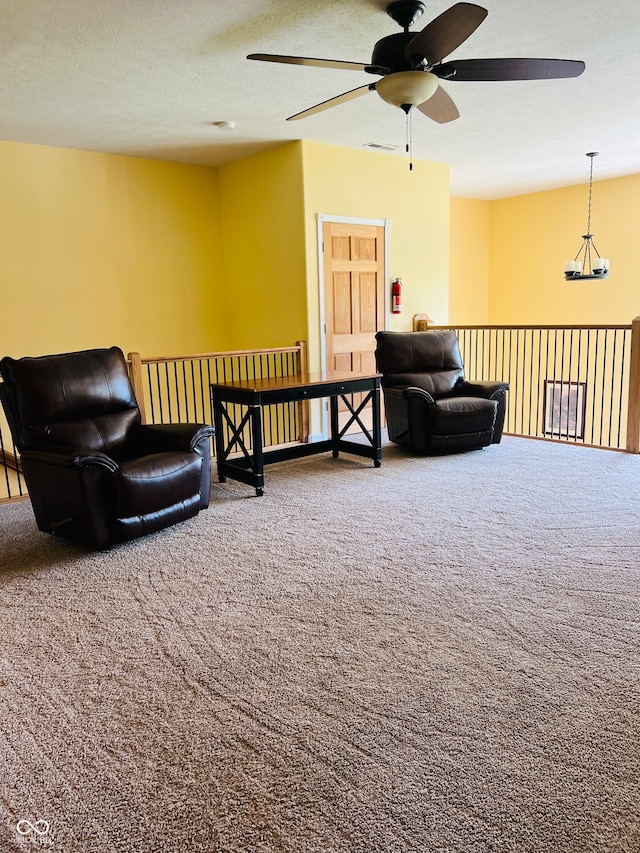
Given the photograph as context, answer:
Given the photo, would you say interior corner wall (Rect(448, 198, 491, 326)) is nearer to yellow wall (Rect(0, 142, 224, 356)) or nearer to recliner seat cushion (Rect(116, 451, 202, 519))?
yellow wall (Rect(0, 142, 224, 356))

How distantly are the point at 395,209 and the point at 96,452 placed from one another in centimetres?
485

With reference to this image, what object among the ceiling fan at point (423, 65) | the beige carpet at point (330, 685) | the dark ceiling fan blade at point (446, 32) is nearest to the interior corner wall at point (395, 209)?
the ceiling fan at point (423, 65)

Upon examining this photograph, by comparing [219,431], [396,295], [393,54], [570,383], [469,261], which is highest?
[393,54]

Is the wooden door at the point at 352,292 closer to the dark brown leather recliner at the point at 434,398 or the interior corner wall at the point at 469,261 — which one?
the dark brown leather recliner at the point at 434,398

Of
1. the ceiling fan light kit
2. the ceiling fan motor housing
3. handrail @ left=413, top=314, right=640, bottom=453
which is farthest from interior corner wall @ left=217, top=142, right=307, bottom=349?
handrail @ left=413, top=314, right=640, bottom=453

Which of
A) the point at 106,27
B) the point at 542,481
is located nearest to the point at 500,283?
the point at 542,481

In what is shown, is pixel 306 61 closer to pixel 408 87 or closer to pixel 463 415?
pixel 408 87

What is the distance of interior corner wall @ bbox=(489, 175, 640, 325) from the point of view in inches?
335

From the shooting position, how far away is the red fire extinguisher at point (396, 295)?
708cm

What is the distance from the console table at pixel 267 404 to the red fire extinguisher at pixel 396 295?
2132 mm

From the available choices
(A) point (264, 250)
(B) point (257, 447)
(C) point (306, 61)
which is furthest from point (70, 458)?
(A) point (264, 250)

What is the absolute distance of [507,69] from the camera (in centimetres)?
312

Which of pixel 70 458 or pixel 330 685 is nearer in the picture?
pixel 330 685

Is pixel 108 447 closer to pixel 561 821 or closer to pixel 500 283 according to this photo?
pixel 561 821
